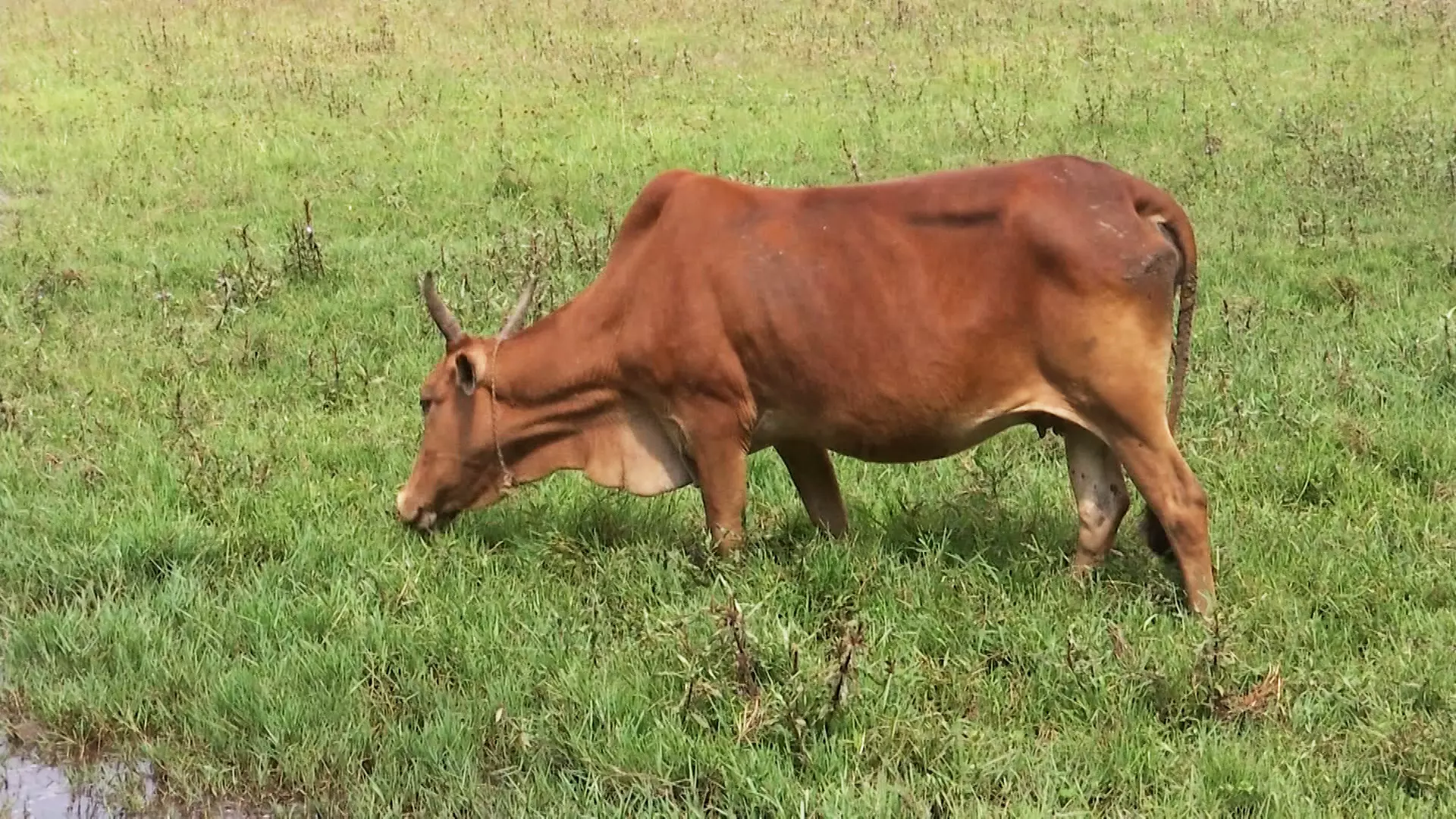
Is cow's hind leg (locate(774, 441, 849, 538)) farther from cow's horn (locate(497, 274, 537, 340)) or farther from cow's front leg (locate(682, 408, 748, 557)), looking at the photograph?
cow's horn (locate(497, 274, 537, 340))

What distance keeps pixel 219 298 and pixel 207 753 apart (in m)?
4.52

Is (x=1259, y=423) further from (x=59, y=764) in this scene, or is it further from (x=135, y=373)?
(x=135, y=373)

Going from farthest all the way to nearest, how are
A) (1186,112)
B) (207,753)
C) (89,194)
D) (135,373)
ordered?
(1186,112)
(89,194)
(135,373)
(207,753)

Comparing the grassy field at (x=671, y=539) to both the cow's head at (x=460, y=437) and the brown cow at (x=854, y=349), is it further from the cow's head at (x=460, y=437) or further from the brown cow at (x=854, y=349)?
the brown cow at (x=854, y=349)

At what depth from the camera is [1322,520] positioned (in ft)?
17.0

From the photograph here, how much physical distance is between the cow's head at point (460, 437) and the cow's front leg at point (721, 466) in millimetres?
829

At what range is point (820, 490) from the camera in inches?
209

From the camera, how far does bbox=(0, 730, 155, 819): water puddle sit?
3994mm

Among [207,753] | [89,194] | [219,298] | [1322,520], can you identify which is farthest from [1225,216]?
[89,194]

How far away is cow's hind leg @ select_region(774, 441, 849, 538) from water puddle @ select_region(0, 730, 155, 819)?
2.44 metres

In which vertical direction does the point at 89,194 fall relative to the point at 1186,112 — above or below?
above

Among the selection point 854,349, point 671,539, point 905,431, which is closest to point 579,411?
point 671,539

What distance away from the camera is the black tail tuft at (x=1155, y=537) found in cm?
478

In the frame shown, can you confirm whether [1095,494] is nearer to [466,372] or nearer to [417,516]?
[466,372]
